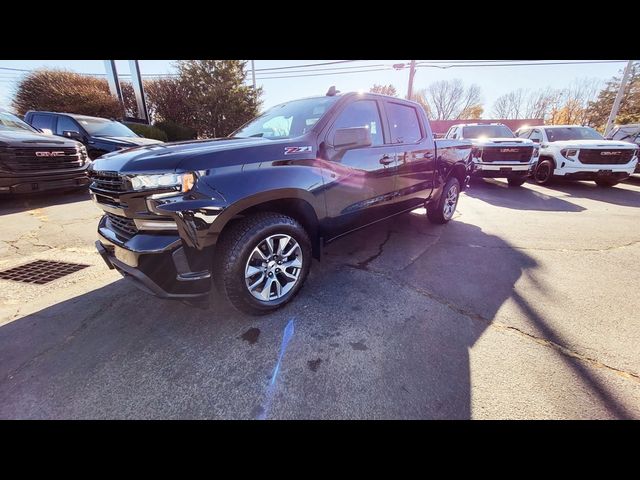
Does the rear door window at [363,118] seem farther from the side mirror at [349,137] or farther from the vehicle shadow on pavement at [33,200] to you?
the vehicle shadow on pavement at [33,200]

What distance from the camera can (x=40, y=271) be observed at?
10.4 ft

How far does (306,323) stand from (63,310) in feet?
7.39

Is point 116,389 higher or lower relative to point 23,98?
lower

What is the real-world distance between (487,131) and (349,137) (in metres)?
9.39

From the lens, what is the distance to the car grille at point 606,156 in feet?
26.3

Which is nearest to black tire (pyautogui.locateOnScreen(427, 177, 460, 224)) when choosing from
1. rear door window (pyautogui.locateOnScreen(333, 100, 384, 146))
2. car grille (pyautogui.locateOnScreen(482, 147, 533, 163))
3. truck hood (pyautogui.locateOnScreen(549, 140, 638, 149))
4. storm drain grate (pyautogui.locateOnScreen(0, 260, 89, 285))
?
rear door window (pyautogui.locateOnScreen(333, 100, 384, 146))

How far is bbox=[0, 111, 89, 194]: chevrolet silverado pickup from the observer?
5047mm

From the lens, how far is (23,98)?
47.1 feet

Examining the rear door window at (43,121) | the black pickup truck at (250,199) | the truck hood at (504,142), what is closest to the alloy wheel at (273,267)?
the black pickup truck at (250,199)

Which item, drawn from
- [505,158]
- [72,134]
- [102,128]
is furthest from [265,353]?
[505,158]

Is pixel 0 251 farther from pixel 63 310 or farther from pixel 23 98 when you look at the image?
pixel 23 98
